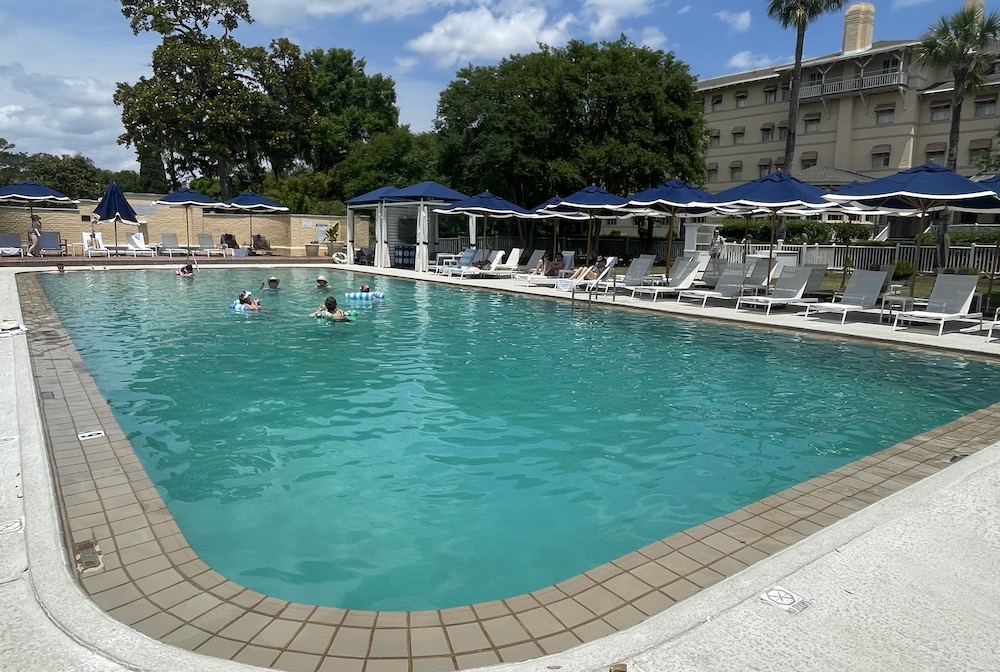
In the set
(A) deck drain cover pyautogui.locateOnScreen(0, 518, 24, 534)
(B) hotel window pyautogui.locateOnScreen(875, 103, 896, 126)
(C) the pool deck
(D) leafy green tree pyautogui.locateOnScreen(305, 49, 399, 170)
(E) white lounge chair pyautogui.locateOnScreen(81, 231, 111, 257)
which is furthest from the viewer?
(D) leafy green tree pyautogui.locateOnScreen(305, 49, 399, 170)

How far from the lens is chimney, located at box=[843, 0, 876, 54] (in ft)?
137

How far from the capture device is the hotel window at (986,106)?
3653 cm

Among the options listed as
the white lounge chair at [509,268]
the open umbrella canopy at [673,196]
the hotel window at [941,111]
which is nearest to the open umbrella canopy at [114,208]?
the white lounge chair at [509,268]

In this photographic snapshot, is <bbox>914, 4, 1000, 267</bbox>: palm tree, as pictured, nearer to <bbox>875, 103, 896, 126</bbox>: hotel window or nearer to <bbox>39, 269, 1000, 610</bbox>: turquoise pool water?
<bbox>875, 103, 896, 126</bbox>: hotel window

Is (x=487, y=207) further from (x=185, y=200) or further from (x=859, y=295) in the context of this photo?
(x=185, y=200)

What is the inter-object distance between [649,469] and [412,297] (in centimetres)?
1245

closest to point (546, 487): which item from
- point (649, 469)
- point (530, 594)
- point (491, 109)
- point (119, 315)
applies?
point (649, 469)

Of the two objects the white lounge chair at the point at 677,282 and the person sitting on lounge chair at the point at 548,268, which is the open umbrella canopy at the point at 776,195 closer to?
the white lounge chair at the point at 677,282

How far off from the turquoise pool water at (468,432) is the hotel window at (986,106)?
117ft

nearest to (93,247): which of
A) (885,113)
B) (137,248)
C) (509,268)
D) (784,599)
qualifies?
(137,248)

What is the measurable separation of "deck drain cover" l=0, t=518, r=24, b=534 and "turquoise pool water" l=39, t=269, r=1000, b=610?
2.95ft

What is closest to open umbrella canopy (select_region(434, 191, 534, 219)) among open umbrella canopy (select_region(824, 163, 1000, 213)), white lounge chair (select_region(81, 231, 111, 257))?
open umbrella canopy (select_region(824, 163, 1000, 213))

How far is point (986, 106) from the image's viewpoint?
121 ft

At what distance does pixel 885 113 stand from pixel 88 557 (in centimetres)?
4762
